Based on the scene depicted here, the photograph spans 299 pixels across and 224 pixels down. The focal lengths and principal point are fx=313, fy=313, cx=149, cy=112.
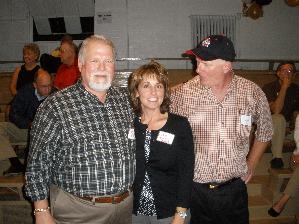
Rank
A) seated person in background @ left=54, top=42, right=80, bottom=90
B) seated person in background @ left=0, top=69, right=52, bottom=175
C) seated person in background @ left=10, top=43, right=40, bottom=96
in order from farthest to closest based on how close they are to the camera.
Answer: seated person in background @ left=10, top=43, right=40, bottom=96
seated person in background @ left=54, top=42, right=80, bottom=90
seated person in background @ left=0, top=69, right=52, bottom=175

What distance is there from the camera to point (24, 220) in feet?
11.5

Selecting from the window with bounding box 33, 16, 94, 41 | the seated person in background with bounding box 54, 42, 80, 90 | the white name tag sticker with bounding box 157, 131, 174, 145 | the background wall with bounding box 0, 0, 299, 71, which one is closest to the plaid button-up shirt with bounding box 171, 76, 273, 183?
the white name tag sticker with bounding box 157, 131, 174, 145

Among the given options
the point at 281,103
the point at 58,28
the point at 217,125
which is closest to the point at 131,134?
the point at 217,125

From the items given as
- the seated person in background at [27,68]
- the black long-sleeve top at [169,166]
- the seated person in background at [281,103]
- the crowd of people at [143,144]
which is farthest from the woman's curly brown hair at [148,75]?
the seated person in background at [27,68]

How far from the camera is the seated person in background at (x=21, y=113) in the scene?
12.5 feet

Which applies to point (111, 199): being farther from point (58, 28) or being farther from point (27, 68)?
point (58, 28)

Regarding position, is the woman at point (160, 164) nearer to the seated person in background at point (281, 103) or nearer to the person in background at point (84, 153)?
the person in background at point (84, 153)

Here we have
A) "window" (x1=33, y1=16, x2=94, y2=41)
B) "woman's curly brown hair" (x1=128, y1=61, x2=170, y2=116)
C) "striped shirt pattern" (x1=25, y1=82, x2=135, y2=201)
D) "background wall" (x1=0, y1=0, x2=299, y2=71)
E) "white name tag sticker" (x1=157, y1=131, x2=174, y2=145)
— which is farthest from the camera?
"window" (x1=33, y1=16, x2=94, y2=41)

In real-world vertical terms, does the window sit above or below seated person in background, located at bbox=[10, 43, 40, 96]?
above

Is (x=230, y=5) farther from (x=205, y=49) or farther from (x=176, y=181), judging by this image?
(x=176, y=181)

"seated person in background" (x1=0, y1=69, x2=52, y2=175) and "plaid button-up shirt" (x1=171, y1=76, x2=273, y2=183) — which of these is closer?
"plaid button-up shirt" (x1=171, y1=76, x2=273, y2=183)

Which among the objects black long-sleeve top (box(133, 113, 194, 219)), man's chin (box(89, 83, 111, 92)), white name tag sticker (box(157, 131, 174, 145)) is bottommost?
black long-sleeve top (box(133, 113, 194, 219))

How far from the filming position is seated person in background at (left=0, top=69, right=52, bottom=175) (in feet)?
12.5

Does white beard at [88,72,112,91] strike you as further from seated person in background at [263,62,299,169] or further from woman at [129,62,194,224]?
seated person in background at [263,62,299,169]
